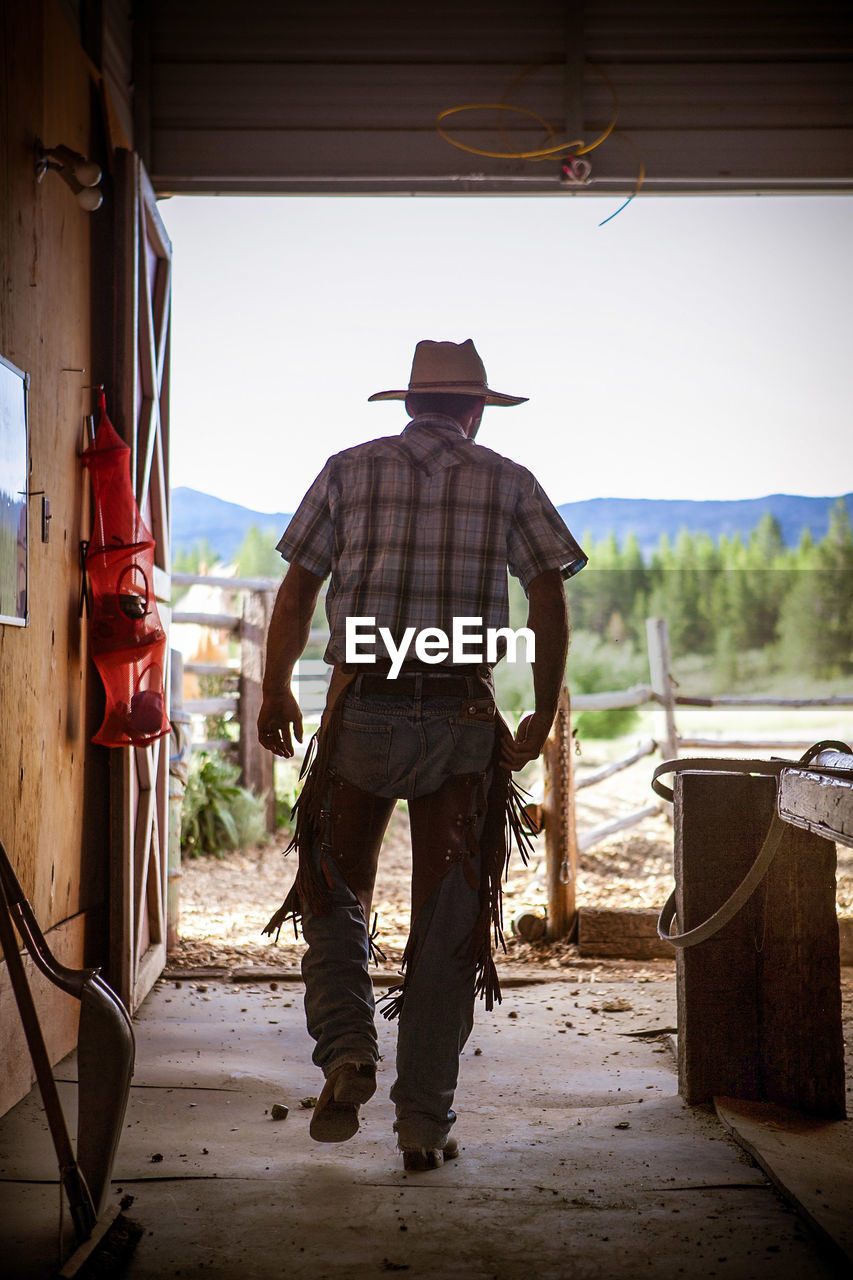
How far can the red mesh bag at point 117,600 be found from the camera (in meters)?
3.23

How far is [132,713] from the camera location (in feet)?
10.8

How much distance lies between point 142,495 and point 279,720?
1611mm

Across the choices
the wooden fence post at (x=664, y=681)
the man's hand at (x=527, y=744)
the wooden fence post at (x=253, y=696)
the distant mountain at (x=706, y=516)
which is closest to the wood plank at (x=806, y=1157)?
the man's hand at (x=527, y=744)

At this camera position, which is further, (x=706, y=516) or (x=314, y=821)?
(x=706, y=516)

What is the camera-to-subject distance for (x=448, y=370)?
252 centimetres

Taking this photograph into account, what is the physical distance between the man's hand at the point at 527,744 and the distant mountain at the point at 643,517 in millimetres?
8206

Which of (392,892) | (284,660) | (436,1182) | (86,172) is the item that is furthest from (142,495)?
(392,892)

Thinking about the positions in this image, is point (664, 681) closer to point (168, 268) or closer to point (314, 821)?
point (168, 268)

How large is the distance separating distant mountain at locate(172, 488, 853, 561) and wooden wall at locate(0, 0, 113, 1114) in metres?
6.96

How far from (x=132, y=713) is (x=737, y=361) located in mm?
10461

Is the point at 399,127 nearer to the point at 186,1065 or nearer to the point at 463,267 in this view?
the point at 186,1065

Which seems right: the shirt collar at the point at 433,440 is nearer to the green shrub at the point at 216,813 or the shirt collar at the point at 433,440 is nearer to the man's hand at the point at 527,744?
the man's hand at the point at 527,744

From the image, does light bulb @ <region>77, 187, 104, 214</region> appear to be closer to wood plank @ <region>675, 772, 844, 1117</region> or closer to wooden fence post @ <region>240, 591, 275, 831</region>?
wood plank @ <region>675, 772, 844, 1117</region>

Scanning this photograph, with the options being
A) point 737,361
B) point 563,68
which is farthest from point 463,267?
point 563,68
